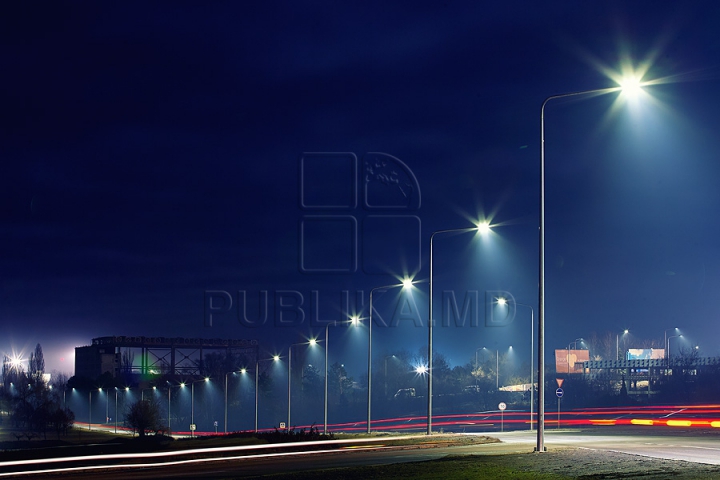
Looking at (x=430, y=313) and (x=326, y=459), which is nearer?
(x=326, y=459)

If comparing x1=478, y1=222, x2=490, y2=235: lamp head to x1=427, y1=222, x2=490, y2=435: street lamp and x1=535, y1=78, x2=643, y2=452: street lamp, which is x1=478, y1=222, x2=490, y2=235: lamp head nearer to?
x1=427, y1=222, x2=490, y2=435: street lamp

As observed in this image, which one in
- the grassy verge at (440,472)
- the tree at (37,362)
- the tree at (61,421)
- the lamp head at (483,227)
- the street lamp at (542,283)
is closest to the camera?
the grassy verge at (440,472)

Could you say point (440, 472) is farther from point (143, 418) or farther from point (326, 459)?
point (143, 418)

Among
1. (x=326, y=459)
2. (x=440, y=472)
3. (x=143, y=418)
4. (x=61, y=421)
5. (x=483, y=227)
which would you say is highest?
(x=483, y=227)

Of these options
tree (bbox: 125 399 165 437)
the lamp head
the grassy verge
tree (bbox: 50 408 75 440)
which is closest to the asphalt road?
the grassy verge

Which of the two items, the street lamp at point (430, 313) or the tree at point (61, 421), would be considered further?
the tree at point (61, 421)

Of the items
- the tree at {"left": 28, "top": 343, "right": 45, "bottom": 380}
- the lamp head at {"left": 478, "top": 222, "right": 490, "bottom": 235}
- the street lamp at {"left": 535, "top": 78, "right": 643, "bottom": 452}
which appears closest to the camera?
the street lamp at {"left": 535, "top": 78, "right": 643, "bottom": 452}

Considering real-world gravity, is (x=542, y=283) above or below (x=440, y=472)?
above

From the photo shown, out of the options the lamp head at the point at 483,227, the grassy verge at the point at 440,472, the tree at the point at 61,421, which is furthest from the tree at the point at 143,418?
the grassy verge at the point at 440,472

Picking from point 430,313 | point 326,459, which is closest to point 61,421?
point 430,313

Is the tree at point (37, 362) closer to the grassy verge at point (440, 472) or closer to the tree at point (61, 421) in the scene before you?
the tree at point (61, 421)

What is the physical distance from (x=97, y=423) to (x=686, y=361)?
123562mm

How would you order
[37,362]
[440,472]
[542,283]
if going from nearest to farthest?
[440,472] < [542,283] < [37,362]

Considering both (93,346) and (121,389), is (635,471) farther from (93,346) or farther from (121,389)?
(93,346)
